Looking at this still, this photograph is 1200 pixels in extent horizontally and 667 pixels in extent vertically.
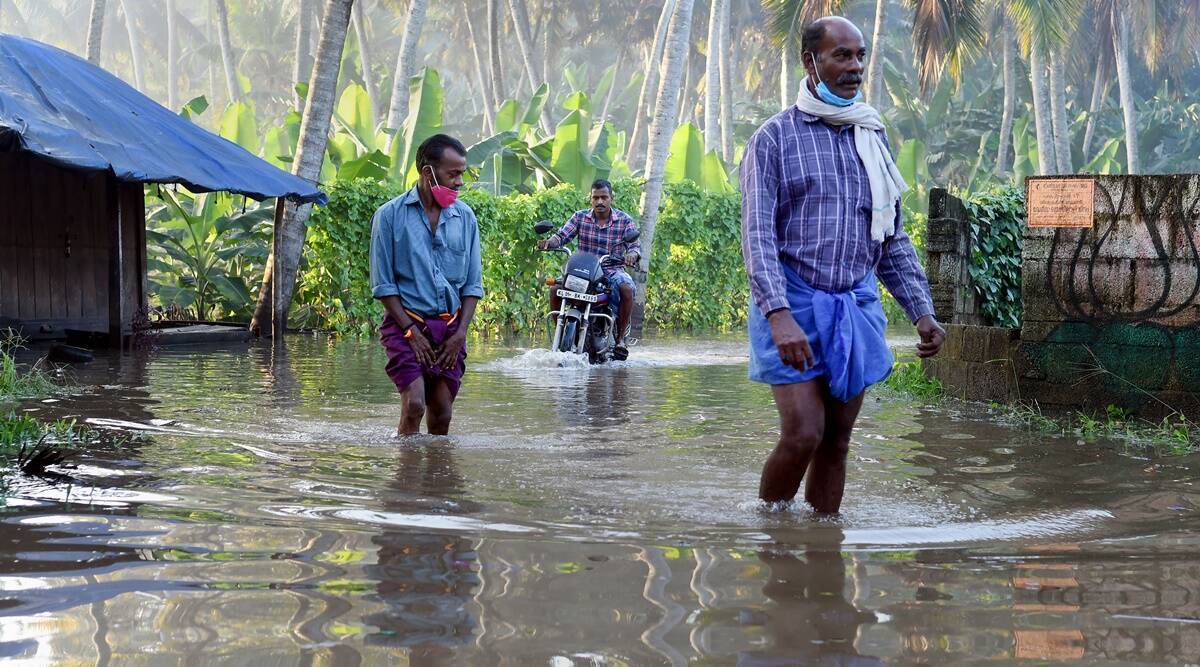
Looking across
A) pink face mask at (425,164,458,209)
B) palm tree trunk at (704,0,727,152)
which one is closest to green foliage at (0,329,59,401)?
pink face mask at (425,164,458,209)

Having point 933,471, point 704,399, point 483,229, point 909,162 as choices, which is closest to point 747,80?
point 909,162

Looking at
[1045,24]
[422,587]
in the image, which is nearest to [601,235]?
[422,587]

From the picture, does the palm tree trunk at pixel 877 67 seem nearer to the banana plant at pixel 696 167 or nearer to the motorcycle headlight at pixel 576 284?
the banana plant at pixel 696 167

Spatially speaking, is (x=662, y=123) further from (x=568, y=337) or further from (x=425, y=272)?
(x=425, y=272)

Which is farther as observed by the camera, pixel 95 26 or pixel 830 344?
pixel 95 26

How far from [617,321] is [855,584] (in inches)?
407

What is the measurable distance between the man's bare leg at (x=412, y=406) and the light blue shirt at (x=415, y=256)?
413 millimetres

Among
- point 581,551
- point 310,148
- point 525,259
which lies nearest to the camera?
point 581,551

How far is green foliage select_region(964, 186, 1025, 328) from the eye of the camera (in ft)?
42.3

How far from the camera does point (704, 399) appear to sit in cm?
1101

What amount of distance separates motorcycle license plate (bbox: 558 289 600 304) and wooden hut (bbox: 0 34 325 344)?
3.78 meters

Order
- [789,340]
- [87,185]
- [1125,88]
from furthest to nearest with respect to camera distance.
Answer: [1125,88]
[87,185]
[789,340]

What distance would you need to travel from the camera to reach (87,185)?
1645cm

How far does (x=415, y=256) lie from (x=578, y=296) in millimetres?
6598
